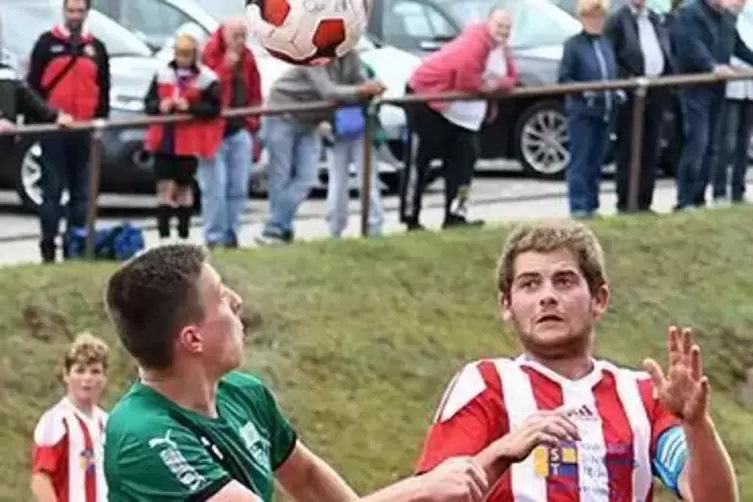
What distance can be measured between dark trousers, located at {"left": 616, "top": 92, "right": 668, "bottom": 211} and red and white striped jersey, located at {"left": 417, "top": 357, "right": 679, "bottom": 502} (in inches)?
411

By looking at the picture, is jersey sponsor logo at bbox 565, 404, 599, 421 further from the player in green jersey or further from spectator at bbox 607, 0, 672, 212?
spectator at bbox 607, 0, 672, 212

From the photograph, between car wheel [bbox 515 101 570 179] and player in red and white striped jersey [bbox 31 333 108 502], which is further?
car wheel [bbox 515 101 570 179]

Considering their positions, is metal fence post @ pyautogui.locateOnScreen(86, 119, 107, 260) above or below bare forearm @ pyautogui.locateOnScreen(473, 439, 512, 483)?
below

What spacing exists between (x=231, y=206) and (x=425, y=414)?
2507 mm

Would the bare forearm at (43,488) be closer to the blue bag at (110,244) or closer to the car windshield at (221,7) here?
the blue bag at (110,244)

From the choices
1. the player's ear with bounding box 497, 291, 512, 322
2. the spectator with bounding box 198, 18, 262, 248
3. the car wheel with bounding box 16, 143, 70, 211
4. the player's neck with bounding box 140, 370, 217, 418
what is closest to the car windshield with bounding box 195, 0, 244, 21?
the car wheel with bounding box 16, 143, 70, 211

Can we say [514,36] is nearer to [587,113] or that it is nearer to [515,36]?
[515,36]

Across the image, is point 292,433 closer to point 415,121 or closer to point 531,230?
point 531,230

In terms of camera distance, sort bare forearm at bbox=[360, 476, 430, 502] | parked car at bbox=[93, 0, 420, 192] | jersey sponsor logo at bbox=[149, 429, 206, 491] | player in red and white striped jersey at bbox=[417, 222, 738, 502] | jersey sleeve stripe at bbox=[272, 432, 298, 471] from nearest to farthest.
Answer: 1. bare forearm at bbox=[360, 476, 430, 502]
2. jersey sponsor logo at bbox=[149, 429, 206, 491]
3. player in red and white striped jersey at bbox=[417, 222, 738, 502]
4. jersey sleeve stripe at bbox=[272, 432, 298, 471]
5. parked car at bbox=[93, 0, 420, 192]

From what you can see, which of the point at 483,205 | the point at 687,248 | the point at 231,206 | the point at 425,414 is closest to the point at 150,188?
the point at 483,205

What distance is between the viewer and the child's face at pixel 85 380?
30.8 feet

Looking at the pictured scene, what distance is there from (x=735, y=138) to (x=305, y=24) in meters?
8.56

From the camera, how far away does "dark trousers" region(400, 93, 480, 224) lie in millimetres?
14867

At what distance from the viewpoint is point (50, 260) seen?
44.1 feet
